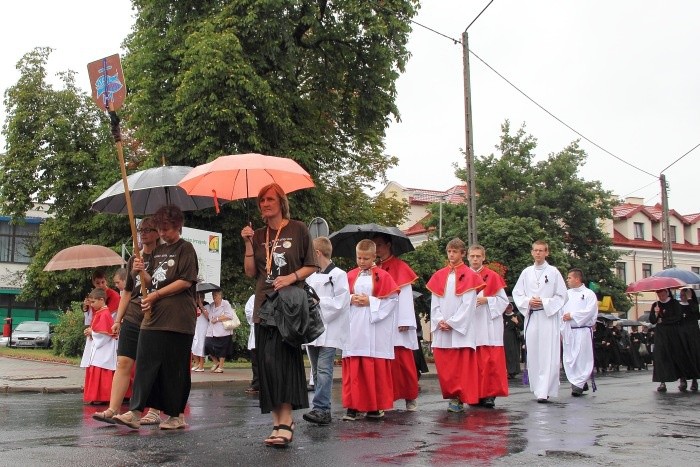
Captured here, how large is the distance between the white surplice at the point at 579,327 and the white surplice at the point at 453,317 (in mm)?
3974

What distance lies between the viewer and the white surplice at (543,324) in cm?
1241

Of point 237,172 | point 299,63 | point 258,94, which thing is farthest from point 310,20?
point 237,172

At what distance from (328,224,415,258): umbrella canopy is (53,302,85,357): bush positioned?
1383 cm

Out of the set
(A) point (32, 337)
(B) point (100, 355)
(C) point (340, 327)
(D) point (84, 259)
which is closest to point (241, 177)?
(C) point (340, 327)

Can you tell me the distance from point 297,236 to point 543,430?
118 inches

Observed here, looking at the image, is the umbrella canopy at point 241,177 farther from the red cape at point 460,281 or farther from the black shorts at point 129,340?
the red cape at point 460,281

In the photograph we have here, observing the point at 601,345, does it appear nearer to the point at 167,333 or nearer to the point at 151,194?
the point at 151,194

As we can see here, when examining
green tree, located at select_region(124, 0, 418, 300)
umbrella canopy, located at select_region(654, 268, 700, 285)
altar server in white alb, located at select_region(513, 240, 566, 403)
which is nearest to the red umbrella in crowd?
altar server in white alb, located at select_region(513, 240, 566, 403)

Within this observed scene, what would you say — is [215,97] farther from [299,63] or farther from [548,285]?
[548,285]

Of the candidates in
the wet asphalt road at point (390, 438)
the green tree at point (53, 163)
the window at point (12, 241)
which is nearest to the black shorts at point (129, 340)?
the wet asphalt road at point (390, 438)

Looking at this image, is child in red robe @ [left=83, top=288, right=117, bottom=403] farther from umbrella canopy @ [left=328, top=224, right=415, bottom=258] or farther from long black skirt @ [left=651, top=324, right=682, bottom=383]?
long black skirt @ [left=651, top=324, right=682, bottom=383]

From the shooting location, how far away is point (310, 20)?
30.4m

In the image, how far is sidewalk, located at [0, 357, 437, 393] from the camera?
14867 millimetres

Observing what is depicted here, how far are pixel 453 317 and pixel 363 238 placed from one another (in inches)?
63.8
